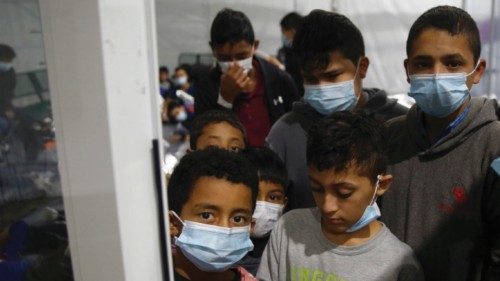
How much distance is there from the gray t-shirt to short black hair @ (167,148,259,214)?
0.14m

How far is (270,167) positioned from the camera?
168 cm

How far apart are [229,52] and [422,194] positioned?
49.9 inches

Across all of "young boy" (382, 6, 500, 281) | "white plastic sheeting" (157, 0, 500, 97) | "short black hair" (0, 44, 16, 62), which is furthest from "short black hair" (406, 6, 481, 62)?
"white plastic sheeting" (157, 0, 500, 97)

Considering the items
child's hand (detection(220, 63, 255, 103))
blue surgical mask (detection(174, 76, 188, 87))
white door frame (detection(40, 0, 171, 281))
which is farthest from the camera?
blue surgical mask (detection(174, 76, 188, 87))

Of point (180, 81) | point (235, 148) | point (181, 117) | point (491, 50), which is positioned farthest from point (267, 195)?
point (180, 81)

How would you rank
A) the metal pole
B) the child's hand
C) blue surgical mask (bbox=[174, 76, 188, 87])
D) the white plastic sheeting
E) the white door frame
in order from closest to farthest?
1. the white door frame
2. the child's hand
3. the metal pole
4. the white plastic sheeting
5. blue surgical mask (bbox=[174, 76, 188, 87])

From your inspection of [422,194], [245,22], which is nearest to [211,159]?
[422,194]

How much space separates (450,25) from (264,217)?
0.82m

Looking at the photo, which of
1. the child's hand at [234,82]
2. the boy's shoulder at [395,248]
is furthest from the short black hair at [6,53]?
the child's hand at [234,82]

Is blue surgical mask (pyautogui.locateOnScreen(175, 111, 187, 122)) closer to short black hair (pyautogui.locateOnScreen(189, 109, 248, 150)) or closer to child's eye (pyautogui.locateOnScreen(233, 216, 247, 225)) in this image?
short black hair (pyautogui.locateOnScreen(189, 109, 248, 150))

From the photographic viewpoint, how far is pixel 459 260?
51.5 inches

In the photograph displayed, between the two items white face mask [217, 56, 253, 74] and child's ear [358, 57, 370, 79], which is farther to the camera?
white face mask [217, 56, 253, 74]

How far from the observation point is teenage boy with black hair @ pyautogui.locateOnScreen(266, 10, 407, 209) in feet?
5.42

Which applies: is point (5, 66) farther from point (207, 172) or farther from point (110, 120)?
point (207, 172)
